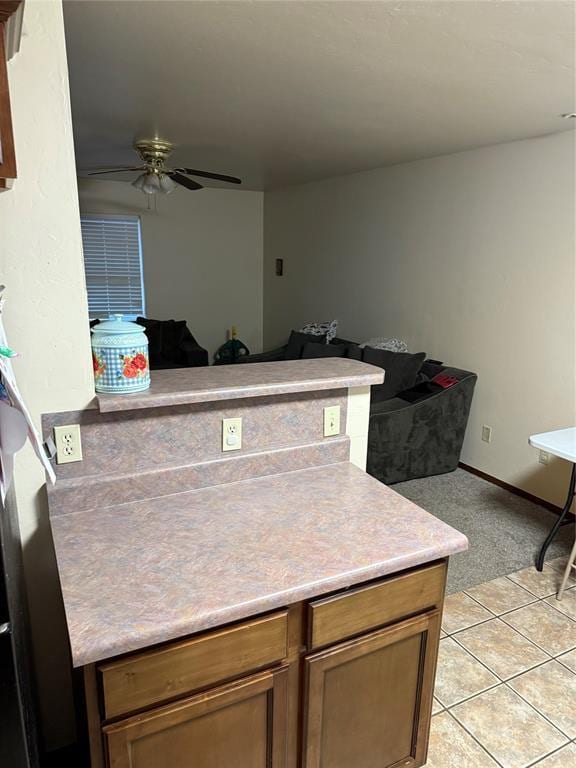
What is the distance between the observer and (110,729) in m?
1.07

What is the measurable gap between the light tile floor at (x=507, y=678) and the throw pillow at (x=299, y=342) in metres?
2.91

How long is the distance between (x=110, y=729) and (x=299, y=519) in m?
0.66

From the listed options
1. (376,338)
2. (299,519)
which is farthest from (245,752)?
(376,338)

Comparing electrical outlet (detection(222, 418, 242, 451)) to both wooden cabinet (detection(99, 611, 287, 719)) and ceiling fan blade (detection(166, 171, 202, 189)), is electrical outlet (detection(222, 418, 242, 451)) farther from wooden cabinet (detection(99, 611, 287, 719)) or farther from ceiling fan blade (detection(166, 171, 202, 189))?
ceiling fan blade (detection(166, 171, 202, 189))

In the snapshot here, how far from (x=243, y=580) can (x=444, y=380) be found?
10.1ft

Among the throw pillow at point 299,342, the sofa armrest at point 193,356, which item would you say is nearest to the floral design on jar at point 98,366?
the throw pillow at point 299,342

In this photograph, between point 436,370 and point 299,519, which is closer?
point 299,519

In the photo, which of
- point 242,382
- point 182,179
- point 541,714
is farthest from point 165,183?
point 541,714

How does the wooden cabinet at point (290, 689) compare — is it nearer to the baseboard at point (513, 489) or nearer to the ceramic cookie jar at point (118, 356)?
the ceramic cookie jar at point (118, 356)

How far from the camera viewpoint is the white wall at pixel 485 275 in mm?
3363

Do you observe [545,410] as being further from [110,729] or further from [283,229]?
[283,229]

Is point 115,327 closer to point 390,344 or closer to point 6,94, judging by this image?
point 6,94

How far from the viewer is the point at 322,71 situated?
7.32 ft

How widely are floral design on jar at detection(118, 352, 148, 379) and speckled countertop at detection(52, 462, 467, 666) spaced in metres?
0.39
